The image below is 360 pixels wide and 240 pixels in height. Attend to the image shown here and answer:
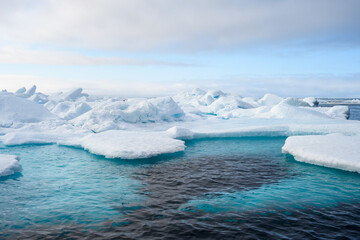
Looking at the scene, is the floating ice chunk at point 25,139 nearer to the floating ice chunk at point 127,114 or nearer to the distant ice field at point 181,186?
the distant ice field at point 181,186

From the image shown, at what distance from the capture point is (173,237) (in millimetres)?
4641

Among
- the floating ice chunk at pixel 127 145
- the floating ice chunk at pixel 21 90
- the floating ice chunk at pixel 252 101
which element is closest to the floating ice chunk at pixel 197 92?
the floating ice chunk at pixel 252 101

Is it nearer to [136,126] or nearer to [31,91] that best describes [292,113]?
[136,126]

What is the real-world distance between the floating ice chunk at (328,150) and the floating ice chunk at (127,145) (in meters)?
5.02

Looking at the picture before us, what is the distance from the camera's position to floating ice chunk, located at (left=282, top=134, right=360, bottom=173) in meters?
8.63

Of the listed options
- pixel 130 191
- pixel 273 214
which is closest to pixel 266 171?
pixel 273 214

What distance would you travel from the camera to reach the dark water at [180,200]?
16.0 ft

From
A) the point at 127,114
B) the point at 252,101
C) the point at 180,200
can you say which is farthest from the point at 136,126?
the point at 252,101

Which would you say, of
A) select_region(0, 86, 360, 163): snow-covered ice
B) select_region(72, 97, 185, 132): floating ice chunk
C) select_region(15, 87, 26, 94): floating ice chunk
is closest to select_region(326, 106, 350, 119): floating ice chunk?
select_region(0, 86, 360, 163): snow-covered ice

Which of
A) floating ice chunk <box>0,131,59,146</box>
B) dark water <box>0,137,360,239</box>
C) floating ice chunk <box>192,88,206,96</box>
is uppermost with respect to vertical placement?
floating ice chunk <box>192,88,206,96</box>

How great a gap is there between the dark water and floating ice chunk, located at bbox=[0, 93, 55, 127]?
12.6 metres

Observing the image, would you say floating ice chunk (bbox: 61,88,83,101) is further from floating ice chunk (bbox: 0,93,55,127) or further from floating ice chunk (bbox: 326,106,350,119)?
floating ice chunk (bbox: 326,106,350,119)

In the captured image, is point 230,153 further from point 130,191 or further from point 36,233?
point 36,233

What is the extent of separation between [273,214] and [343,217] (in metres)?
1.43
